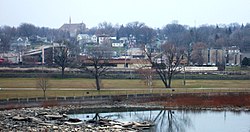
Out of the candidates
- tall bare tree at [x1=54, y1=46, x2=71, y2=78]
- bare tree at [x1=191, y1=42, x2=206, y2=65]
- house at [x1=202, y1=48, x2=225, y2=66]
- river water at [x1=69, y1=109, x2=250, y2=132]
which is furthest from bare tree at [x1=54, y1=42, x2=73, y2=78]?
house at [x1=202, y1=48, x2=225, y2=66]

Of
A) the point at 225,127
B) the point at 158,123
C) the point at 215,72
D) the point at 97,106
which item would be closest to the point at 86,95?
the point at 97,106

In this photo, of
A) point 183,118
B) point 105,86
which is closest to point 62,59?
point 105,86

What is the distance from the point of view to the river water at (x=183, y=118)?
41.6m

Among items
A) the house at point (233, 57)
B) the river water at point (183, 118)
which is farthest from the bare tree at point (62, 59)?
the house at point (233, 57)

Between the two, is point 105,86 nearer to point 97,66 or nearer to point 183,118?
point 97,66

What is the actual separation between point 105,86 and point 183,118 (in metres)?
20.0

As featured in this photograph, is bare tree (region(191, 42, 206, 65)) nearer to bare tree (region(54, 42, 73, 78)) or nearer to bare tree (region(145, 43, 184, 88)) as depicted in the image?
bare tree (region(145, 43, 184, 88))

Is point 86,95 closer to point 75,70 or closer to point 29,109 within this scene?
point 29,109

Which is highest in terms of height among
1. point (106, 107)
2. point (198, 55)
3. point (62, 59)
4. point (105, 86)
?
point (198, 55)

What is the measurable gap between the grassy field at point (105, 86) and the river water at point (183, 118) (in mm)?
8237

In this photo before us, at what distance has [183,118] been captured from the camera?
4694 cm

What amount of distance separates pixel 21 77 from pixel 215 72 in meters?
31.0

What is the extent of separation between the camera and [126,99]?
5512 centimetres

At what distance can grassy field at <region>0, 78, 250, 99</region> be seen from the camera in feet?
186
